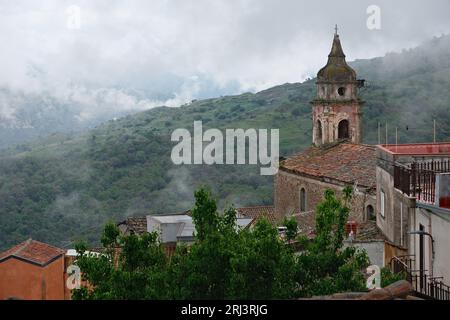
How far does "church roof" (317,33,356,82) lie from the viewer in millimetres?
40469

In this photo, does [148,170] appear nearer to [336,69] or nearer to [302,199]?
[336,69]

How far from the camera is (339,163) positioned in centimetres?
3528

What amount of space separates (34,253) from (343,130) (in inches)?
736

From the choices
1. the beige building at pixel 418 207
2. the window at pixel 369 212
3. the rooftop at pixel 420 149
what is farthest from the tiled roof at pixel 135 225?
the rooftop at pixel 420 149

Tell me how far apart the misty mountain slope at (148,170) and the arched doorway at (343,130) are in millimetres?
16093

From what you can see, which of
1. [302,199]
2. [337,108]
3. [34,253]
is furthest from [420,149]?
[337,108]

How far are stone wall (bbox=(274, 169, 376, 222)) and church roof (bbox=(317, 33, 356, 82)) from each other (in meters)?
4.79

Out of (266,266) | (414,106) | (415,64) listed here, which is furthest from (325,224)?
(415,64)

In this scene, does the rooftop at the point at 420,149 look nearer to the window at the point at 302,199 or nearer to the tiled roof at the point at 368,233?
the tiled roof at the point at 368,233

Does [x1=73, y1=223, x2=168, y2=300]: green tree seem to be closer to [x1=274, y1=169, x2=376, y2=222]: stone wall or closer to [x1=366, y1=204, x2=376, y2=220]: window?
[x1=366, y1=204, x2=376, y2=220]: window

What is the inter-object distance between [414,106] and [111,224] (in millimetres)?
60226

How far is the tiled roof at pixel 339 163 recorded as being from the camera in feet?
107

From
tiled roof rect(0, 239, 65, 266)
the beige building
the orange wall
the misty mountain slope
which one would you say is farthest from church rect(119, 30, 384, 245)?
the misty mountain slope

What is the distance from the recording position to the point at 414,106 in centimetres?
7688
